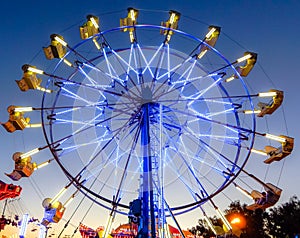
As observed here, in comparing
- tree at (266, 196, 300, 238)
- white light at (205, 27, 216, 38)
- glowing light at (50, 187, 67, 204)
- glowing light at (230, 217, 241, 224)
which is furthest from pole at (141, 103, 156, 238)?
tree at (266, 196, 300, 238)

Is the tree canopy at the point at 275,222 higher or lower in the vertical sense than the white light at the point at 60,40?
higher

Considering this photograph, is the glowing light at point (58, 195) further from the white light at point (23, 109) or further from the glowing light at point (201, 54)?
the glowing light at point (201, 54)

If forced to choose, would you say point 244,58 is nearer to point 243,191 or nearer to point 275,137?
point 275,137

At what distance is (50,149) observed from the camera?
1129 centimetres

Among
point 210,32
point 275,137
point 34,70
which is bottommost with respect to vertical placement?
point 275,137

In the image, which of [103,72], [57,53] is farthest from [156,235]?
[57,53]

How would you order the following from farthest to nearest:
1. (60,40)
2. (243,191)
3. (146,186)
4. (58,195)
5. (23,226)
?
(23,226)
(243,191)
(60,40)
(58,195)
(146,186)

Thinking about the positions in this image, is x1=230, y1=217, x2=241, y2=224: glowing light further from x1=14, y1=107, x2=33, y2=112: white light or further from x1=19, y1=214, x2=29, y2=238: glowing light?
x1=19, y1=214, x2=29, y2=238: glowing light

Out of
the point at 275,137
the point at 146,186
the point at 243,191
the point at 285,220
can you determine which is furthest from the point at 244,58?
the point at 285,220

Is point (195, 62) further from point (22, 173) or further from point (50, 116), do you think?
point (22, 173)

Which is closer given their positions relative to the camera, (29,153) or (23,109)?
(29,153)

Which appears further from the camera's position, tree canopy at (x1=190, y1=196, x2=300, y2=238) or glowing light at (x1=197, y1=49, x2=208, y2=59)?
tree canopy at (x1=190, y1=196, x2=300, y2=238)

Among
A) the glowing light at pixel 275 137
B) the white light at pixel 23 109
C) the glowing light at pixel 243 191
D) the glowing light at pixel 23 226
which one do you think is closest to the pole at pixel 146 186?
the white light at pixel 23 109

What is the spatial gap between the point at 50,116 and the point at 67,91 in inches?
45.7
